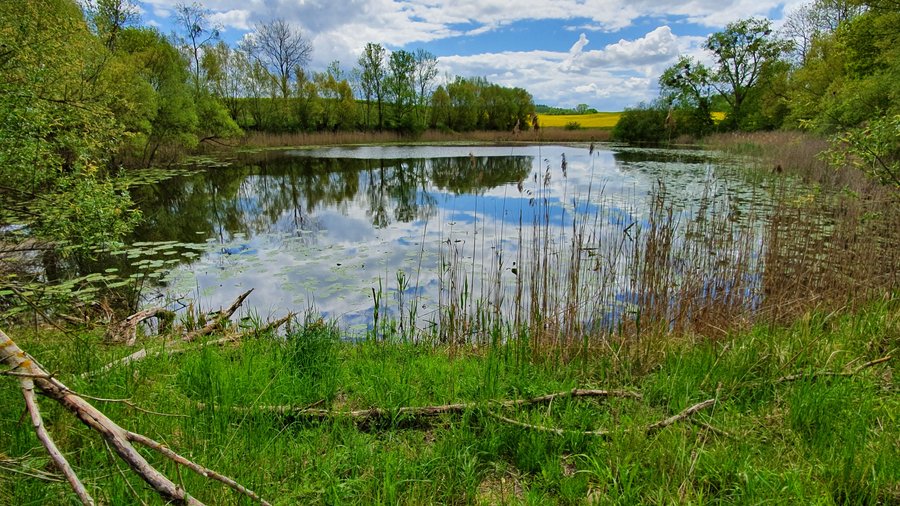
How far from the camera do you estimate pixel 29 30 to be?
5.83m

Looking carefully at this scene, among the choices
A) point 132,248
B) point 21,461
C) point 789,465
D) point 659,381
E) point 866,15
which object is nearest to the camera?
point 21,461

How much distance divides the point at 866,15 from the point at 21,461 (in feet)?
68.3

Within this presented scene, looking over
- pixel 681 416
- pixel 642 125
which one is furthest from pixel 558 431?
Answer: pixel 642 125

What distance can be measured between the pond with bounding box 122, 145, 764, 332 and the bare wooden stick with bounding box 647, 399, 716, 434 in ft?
5.99

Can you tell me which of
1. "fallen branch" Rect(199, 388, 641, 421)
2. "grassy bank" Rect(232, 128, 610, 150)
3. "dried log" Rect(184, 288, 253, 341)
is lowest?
"dried log" Rect(184, 288, 253, 341)

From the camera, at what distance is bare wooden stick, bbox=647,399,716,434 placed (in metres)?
2.30

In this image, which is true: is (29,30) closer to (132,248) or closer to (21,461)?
(132,248)

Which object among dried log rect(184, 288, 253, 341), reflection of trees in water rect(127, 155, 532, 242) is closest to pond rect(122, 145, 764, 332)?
reflection of trees in water rect(127, 155, 532, 242)

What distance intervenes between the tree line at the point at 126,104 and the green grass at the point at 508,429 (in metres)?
3.10

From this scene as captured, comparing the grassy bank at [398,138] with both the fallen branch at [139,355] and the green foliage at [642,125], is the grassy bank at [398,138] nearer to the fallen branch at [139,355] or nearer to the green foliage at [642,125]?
the green foliage at [642,125]

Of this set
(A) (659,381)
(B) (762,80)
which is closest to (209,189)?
(A) (659,381)

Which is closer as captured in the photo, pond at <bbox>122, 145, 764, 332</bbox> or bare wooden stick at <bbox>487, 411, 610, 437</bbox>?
bare wooden stick at <bbox>487, 411, 610, 437</bbox>

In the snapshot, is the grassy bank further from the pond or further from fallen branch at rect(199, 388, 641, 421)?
fallen branch at rect(199, 388, 641, 421)

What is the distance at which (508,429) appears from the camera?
91.4 inches
